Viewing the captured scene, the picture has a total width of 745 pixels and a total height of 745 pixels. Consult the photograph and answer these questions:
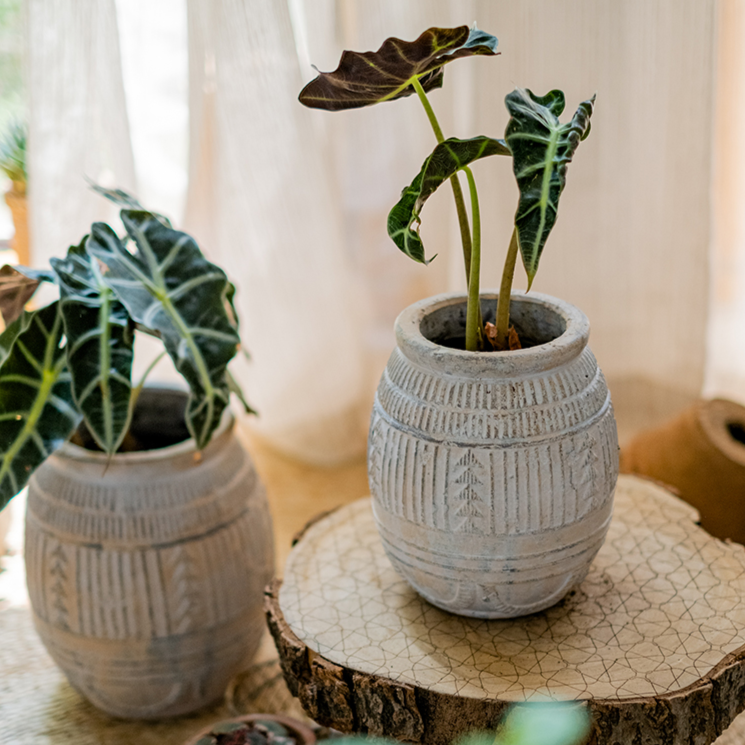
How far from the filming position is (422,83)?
0.99m

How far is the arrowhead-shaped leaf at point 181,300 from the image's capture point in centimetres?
98

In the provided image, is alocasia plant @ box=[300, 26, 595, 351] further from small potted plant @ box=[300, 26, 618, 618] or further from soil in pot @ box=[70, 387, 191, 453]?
soil in pot @ box=[70, 387, 191, 453]

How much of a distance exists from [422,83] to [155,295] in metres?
0.38

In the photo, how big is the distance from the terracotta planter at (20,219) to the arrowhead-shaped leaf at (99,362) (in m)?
0.88

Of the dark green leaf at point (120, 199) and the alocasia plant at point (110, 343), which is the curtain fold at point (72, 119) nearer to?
the dark green leaf at point (120, 199)

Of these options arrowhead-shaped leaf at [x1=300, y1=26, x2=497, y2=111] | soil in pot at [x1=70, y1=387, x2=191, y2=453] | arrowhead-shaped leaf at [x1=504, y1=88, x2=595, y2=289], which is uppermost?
arrowhead-shaped leaf at [x1=300, y1=26, x2=497, y2=111]

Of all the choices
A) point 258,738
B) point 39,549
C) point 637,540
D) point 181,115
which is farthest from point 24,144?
point 637,540

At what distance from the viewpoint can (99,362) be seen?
3.34ft

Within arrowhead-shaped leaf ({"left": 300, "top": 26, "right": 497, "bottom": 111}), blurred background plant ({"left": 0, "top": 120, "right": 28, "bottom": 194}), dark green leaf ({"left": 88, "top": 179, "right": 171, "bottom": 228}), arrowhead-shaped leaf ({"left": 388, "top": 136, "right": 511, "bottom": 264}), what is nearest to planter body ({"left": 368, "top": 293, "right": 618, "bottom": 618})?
arrowhead-shaped leaf ({"left": 388, "top": 136, "right": 511, "bottom": 264})

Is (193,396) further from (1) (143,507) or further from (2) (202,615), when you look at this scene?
(2) (202,615)

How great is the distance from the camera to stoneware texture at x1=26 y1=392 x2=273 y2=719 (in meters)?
1.17

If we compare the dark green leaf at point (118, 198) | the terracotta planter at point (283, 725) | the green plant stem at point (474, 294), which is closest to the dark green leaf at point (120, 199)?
the dark green leaf at point (118, 198)

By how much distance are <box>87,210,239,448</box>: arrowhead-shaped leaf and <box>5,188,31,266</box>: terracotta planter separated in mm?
896

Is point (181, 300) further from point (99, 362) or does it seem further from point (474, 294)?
point (474, 294)
